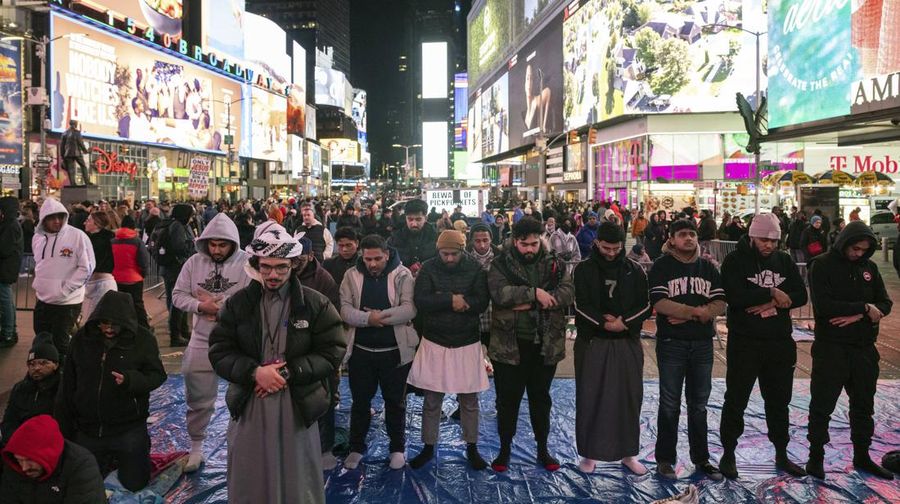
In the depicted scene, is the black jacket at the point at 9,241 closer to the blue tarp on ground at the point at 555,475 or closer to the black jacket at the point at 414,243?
the blue tarp on ground at the point at 555,475

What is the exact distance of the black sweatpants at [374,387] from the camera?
597cm

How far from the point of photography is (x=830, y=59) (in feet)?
75.0

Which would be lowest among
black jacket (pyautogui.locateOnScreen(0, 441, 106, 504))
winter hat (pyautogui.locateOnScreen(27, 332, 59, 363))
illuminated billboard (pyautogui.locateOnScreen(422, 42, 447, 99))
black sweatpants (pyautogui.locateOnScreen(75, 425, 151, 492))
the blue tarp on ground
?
the blue tarp on ground

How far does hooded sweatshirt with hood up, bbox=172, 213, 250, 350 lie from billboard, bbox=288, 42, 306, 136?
10037cm

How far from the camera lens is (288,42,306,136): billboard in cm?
10350

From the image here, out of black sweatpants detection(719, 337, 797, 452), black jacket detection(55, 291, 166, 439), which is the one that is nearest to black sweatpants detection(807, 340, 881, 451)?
black sweatpants detection(719, 337, 797, 452)

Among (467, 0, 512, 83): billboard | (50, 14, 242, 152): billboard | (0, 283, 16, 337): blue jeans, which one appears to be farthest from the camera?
(467, 0, 512, 83): billboard

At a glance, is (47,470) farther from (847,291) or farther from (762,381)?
(847,291)

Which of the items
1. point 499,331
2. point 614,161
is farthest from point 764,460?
point 614,161

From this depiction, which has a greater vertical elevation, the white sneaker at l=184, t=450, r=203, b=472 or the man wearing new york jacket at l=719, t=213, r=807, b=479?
the man wearing new york jacket at l=719, t=213, r=807, b=479

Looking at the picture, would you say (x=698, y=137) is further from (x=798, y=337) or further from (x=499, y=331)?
(x=499, y=331)

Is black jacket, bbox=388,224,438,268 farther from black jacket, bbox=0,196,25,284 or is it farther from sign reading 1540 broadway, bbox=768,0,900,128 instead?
sign reading 1540 broadway, bbox=768,0,900,128

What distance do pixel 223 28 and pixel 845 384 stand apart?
75.2 metres

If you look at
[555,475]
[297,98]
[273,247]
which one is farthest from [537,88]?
[273,247]
